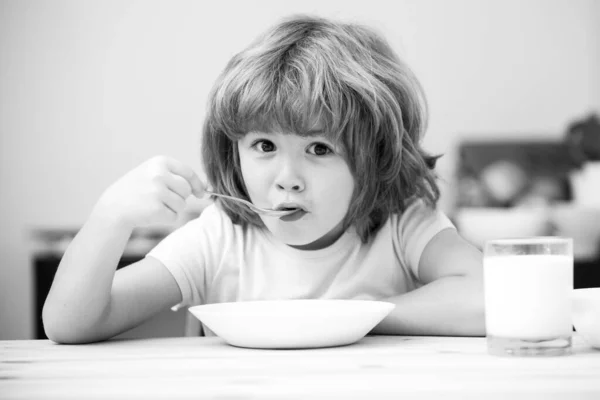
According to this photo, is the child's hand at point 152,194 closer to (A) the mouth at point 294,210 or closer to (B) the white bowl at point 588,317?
(A) the mouth at point 294,210

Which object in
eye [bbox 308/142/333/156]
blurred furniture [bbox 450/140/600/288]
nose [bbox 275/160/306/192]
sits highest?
eye [bbox 308/142/333/156]

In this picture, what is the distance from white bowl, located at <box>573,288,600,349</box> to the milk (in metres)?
0.04

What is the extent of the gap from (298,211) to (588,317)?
0.43 meters

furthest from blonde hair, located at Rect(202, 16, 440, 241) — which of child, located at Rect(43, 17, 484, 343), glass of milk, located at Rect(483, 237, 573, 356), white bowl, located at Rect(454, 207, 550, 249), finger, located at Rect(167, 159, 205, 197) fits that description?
white bowl, located at Rect(454, 207, 550, 249)

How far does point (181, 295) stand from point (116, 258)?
0.66ft

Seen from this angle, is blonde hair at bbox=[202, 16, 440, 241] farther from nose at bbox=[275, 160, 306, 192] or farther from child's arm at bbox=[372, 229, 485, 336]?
child's arm at bbox=[372, 229, 485, 336]

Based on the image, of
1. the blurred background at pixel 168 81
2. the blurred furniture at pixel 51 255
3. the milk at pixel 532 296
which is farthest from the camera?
the blurred background at pixel 168 81

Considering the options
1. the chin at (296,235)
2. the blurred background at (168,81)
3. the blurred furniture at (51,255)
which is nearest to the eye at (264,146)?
the chin at (296,235)

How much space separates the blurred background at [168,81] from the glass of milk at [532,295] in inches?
97.9

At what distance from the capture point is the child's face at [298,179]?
1050mm

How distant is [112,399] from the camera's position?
1.91 ft

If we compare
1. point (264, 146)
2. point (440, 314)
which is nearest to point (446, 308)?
point (440, 314)

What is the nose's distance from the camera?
40.9 inches

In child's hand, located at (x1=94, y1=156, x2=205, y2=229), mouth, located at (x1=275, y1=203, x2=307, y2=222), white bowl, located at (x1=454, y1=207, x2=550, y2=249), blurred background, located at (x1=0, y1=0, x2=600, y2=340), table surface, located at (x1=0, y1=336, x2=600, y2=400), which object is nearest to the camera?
table surface, located at (x1=0, y1=336, x2=600, y2=400)
